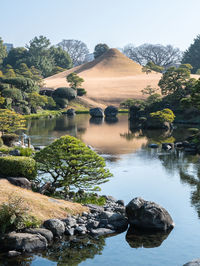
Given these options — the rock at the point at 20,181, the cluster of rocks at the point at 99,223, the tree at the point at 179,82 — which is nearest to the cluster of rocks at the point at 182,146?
the cluster of rocks at the point at 99,223

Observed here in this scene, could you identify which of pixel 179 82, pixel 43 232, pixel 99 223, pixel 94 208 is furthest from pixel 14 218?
pixel 179 82

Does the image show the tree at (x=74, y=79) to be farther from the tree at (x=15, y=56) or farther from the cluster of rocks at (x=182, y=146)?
the cluster of rocks at (x=182, y=146)

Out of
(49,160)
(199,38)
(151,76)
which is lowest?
(49,160)

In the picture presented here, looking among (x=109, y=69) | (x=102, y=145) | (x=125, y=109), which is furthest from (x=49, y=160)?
(x=109, y=69)

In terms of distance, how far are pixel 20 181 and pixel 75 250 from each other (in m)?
5.92

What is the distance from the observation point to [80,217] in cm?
1758

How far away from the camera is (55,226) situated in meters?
15.9

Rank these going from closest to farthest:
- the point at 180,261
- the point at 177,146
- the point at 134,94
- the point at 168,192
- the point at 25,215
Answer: the point at 180,261
the point at 25,215
the point at 168,192
the point at 177,146
the point at 134,94

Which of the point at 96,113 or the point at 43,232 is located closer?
the point at 43,232

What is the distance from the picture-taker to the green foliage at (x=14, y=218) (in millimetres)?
15125

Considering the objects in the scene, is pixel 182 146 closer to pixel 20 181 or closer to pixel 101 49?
pixel 20 181

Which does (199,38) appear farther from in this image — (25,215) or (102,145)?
(25,215)

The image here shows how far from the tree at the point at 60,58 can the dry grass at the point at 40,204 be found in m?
142

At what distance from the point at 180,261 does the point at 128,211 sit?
3926 mm
